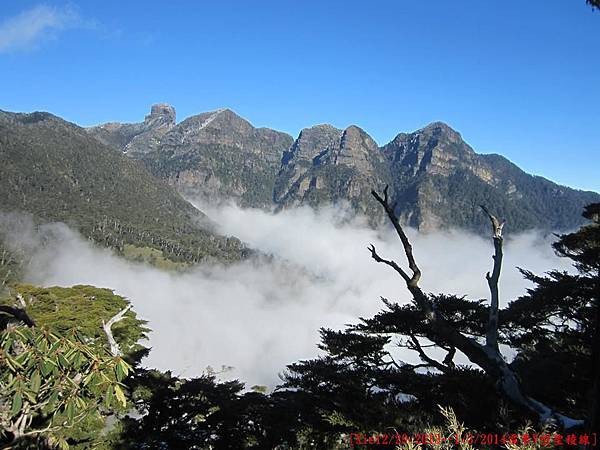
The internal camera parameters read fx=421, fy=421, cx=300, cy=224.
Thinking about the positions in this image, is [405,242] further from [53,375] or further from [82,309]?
[82,309]

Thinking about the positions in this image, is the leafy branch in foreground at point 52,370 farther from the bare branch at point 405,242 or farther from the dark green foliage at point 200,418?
the dark green foliage at point 200,418

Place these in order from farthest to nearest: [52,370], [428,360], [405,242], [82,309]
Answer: [82,309]
[428,360]
[405,242]
[52,370]

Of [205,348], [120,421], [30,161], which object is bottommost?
[120,421]

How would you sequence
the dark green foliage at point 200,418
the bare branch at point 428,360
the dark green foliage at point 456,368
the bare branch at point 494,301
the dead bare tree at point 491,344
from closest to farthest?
the dark green foliage at point 456,368
the dead bare tree at point 491,344
the bare branch at point 494,301
the bare branch at point 428,360
the dark green foliage at point 200,418

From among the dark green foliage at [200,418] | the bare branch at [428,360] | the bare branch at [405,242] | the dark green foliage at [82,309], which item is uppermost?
the dark green foliage at [82,309]

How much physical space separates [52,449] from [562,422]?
7336 millimetres

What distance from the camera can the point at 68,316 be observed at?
18.0 m

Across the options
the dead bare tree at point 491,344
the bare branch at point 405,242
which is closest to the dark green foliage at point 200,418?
the dead bare tree at point 491,344

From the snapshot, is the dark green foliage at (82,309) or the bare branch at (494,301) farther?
the dark green foliage at (82,309)

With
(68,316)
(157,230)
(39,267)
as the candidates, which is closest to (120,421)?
(68,316)

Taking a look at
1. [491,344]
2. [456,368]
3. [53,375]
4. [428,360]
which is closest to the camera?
[53,375]

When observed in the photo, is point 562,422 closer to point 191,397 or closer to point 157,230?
point 191,397

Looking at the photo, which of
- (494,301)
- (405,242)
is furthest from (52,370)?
(494,301)

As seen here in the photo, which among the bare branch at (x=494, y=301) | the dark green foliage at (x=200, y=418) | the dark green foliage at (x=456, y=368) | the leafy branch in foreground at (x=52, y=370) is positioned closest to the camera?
the leafy branch in foreground at (x=52, y=370)
